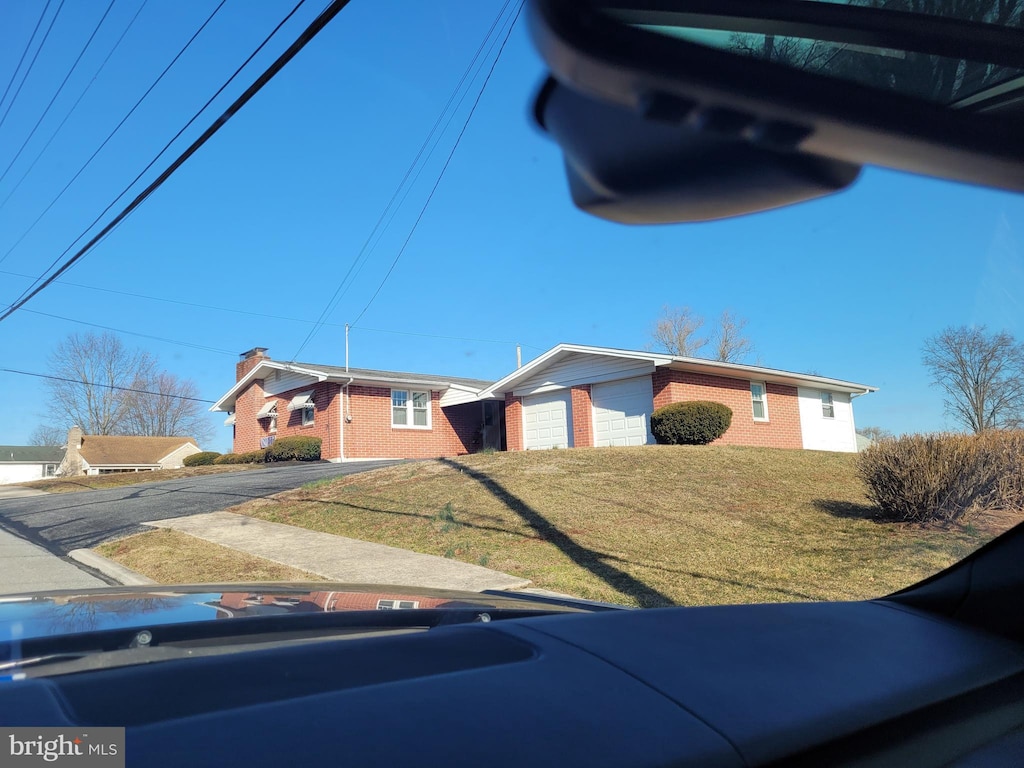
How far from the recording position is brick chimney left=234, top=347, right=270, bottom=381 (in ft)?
113

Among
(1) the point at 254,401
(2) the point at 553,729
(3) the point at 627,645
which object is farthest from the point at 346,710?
(1) the point at 254,401

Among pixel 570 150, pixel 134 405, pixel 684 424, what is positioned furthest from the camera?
pixel 134 405

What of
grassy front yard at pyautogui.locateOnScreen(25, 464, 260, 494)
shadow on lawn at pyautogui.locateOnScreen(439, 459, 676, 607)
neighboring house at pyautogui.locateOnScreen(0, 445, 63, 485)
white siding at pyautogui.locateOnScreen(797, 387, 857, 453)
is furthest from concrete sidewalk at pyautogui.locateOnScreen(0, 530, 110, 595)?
neighboring house at pyautogui.locateOnScreen(0, 445, 63, 485)

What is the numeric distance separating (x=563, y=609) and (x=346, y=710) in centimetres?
199

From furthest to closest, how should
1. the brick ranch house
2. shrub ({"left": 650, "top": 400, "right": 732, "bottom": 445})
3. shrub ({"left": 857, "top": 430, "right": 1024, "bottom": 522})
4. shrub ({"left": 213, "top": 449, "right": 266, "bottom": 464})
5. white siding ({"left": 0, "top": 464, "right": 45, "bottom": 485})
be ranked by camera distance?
white siding ({"left": 0, "top": 464, "right": 45, "bottom": 485}), shrub ({"left": 213, "top": 449, "right": 266, "bottom": 464}), the brick ranch house, shrub ({"left": 650, "top": 400, "right": 732, "bottom": 445}), shrub ({"left": 857, "top": 430, "right": 1024, "bottom": 522})

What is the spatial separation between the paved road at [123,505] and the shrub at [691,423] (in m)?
7.93

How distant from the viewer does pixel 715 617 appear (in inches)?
84.2

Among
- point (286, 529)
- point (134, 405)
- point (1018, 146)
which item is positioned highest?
point (134, 405)

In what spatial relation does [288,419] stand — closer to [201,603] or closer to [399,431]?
[399,431]

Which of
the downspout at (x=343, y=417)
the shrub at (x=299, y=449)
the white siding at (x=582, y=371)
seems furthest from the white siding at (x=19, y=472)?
the white siding at (x=582, y=371)

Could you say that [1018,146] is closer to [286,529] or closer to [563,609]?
[563,609]

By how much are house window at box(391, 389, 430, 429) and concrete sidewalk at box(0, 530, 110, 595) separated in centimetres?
1647

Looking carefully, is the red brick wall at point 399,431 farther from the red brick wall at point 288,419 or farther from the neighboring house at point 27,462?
the neighboring house at point 27,462

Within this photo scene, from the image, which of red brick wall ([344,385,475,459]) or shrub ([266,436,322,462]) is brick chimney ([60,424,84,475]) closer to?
shrub ([266,436,322,462])
